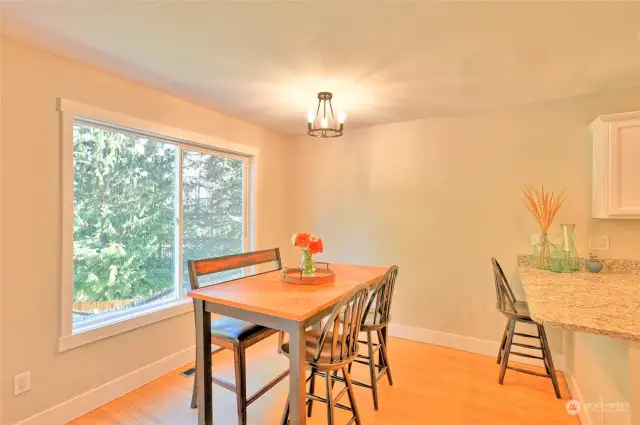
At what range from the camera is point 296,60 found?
205 cm

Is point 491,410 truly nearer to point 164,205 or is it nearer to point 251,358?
point 251,358

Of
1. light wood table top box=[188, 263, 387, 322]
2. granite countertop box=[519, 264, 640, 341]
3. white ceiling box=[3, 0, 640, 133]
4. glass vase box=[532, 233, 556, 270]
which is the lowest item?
light wood table top box=[188, 263, 387, 322]

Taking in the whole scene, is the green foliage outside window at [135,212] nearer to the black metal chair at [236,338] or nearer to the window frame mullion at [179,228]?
the window frame mullion at [179,228]

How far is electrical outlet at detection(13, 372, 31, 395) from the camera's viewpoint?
6.07 feet

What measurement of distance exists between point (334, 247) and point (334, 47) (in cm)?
243

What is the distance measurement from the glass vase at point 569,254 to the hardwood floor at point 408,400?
893 millimetres

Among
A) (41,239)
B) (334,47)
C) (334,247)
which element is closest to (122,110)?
(41,239)

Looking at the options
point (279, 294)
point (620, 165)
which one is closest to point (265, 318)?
point (279, 294)

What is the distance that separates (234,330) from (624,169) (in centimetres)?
292

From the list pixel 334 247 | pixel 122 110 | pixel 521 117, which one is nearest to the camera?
pixel 122 110

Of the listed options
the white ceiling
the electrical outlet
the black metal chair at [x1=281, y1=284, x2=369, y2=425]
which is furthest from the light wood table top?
the white ceiling

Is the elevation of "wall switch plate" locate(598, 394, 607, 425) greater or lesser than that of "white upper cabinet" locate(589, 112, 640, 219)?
lesser

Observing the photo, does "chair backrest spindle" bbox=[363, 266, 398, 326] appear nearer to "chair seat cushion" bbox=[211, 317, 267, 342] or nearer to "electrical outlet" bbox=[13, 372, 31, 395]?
"chair seat cushion" bbox=[211, 317, 267, 342]

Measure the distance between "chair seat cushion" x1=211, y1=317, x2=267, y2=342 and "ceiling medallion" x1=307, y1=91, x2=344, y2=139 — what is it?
1.43 meters
